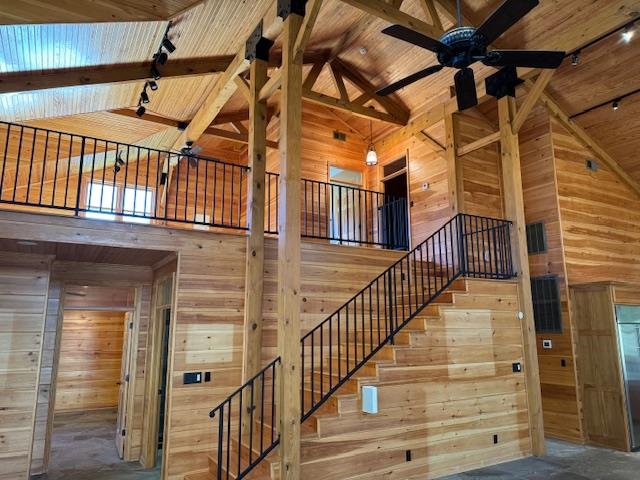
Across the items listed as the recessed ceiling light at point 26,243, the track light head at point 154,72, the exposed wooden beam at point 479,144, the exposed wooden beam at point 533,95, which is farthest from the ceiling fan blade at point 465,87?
the recessed ceiling light at point 26,243

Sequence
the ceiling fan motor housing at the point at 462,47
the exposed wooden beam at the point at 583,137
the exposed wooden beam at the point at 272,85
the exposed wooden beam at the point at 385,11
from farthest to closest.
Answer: the exposed wooden beam at the point at 583,137 → the exposed wooden beam at the point at 272,85 → the exposed wooden beam at the point at 385,11 → the ceiling fan motor housing at the point at 462,47

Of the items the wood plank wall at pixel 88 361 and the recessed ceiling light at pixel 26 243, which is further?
the wood plank wall at pixel 88 361

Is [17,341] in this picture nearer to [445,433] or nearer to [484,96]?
[445,433]

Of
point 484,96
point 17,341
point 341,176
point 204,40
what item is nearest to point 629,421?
point 484,96

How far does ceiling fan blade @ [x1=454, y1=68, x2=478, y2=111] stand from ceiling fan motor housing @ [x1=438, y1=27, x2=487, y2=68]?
0.34m

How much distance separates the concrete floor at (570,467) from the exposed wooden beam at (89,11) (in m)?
6.00

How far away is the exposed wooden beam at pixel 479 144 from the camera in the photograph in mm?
6702

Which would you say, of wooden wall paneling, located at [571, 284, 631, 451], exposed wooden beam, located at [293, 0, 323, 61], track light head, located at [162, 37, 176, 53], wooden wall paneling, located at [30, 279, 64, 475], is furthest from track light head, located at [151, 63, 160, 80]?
wooden wall paneling, located at [571, 284, 631, 451]

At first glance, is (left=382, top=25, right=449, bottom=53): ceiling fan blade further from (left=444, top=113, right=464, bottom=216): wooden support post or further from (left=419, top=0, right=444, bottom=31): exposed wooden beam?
(left=444, top=113, right=464, bottom=216): wooden support post

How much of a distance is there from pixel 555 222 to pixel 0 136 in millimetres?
9220

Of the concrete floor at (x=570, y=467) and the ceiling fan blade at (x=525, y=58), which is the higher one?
the ceiling fan blade at (x=525, y=58)

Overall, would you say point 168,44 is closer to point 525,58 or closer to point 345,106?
point 345,106

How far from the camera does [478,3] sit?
248 inches

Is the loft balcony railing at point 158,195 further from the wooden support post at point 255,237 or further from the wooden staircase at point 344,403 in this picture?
the wooden staircase at point 344,403
